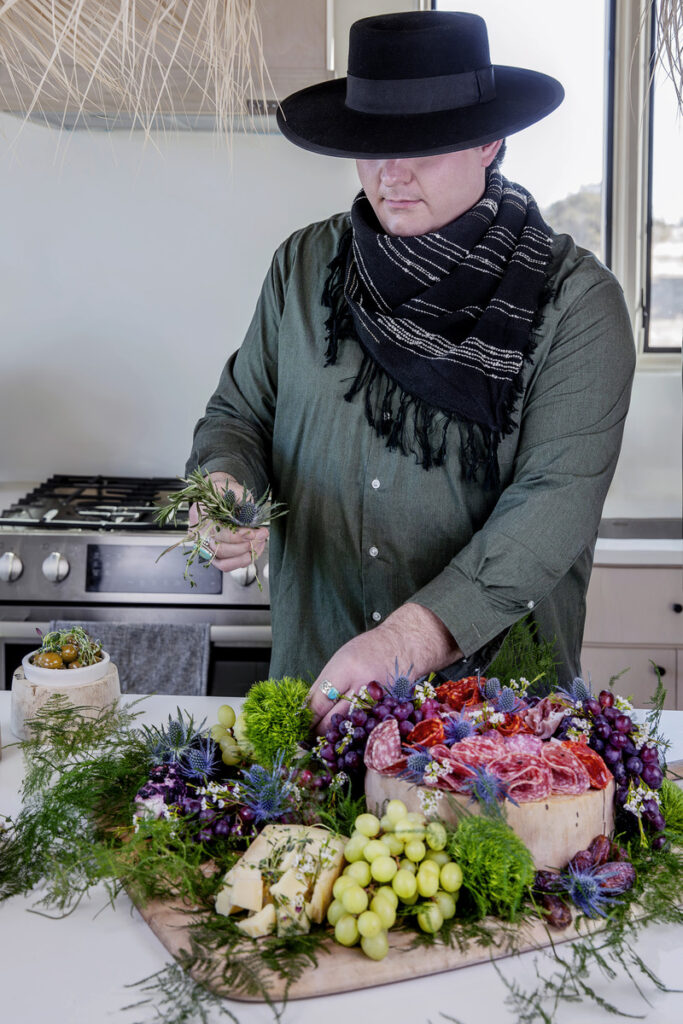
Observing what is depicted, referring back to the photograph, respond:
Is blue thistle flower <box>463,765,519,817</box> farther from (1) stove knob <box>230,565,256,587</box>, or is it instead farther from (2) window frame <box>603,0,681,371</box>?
(2) window frame <box>603,0,681,371</box>

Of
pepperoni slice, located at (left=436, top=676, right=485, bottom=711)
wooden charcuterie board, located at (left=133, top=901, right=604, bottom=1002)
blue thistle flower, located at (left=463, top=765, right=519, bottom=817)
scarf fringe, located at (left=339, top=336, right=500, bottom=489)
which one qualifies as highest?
scarf fringe, located at (left=339, top=336, right=500, bottom=489)

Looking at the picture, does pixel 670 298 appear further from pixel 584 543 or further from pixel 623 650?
pixel 584 543

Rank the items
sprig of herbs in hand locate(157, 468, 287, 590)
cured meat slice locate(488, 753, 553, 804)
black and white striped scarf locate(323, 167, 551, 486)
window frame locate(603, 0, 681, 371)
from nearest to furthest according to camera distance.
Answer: cured meat slice locate(488, 753, 553, 804) < sprig of herbs in hand locate(157, 468, 287, 590) < black and white striped scarf locate(323, 167, 551, 486) < window frame locate(603, 0, 681, 371)

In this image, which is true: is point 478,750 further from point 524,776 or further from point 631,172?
point 631,172

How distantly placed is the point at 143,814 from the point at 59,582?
1426 mm

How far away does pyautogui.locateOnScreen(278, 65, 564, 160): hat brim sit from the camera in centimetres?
136

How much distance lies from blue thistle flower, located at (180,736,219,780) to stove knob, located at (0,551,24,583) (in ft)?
4.42

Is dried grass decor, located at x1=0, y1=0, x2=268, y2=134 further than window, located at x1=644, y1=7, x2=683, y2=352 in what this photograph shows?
No

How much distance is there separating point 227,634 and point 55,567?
0.40 metres

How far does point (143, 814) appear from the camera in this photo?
0.91 metres

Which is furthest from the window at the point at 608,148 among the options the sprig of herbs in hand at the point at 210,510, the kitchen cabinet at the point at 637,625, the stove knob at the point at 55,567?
the sprig of herbs in hand at the point at 210,510

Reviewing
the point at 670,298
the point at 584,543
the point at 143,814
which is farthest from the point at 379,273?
the point at 670,298

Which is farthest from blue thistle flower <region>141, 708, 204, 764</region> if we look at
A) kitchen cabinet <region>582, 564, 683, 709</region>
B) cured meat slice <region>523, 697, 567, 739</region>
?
kitchen cabinet <region>582, 564, 683, 709</region>

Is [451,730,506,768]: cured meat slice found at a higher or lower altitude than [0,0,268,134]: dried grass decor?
lower
